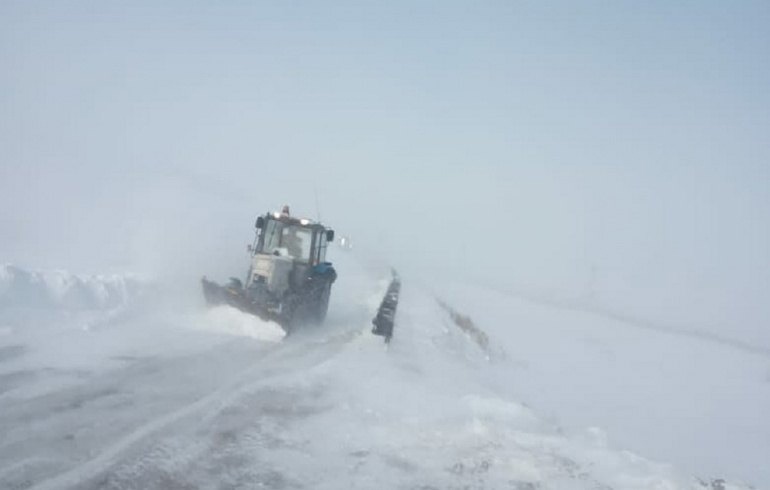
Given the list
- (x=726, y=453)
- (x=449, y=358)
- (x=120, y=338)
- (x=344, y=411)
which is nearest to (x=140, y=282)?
(x=120, y=338)

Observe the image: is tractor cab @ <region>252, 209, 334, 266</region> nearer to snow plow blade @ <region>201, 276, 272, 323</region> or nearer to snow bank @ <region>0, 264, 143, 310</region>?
snow plow blade @ <region>201, 276, 272, 323</region>

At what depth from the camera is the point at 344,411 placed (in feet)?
23.1

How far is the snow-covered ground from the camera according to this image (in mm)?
5125

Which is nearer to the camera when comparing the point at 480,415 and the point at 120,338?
the point at 480,415

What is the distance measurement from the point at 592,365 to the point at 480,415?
1766 cm

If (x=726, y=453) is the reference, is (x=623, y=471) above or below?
above

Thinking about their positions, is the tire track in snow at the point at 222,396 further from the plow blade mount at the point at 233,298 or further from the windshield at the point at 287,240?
the windshield at the point at 287,240

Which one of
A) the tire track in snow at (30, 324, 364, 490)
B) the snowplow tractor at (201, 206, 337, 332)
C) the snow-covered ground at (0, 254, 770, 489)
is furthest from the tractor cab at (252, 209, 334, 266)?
the tire track in snow at (30, 324, 364, 490)

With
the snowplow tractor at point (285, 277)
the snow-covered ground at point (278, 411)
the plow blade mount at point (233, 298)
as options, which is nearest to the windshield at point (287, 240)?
the snowplow tractor at point (285, 277)

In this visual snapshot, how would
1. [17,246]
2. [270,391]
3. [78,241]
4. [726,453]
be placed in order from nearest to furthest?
[270,391]
[726,453]
[17,246]
[78,241]

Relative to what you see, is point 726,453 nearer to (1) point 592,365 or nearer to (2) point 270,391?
(1) point 592,365

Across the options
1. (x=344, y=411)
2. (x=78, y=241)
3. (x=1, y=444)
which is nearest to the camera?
(x=1, y=444)

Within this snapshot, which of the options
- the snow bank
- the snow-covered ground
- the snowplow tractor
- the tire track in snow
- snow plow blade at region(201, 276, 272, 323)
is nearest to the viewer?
the tire track in snow

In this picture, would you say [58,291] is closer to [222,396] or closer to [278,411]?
[222,396]
